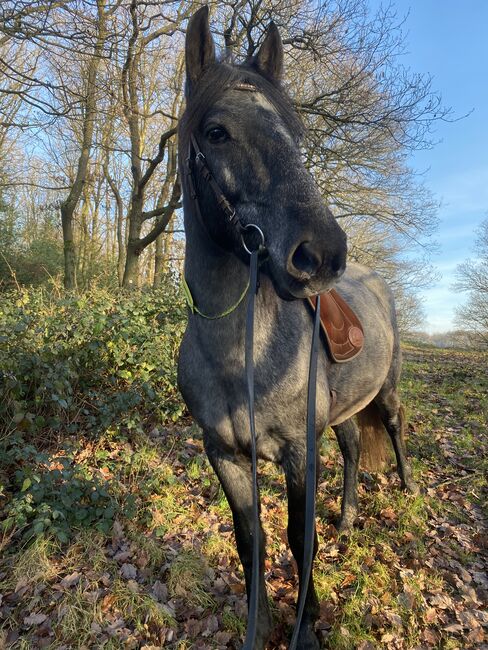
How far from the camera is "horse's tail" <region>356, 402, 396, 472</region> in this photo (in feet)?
14.4

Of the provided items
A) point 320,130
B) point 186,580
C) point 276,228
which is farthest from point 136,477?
point 320,130

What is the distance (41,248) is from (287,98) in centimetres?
1525

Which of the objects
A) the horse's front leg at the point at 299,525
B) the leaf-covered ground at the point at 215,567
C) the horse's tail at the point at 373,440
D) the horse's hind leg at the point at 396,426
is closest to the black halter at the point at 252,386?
the horse's front leg at the point at 299,525

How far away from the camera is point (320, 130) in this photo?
36.2 ft

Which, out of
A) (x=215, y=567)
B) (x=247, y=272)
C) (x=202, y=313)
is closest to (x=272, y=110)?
(x=247, y=272)

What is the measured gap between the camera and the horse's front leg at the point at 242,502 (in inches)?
90.5

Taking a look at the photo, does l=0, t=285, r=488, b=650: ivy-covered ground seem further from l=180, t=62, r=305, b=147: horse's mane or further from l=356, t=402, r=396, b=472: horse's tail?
l=180, t=62, r=305, b=147: horse's mane

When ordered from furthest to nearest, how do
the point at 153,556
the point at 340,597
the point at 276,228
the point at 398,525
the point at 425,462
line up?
the point at 425,462 → the point at 398,525 → the point at 153,556 → the point at 340,597 → the point at 276,228

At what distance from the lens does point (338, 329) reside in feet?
8.90

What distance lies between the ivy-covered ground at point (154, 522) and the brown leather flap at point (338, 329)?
169cm

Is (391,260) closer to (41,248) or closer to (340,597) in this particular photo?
(41,248)

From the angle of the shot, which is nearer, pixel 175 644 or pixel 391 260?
pixel 175 644

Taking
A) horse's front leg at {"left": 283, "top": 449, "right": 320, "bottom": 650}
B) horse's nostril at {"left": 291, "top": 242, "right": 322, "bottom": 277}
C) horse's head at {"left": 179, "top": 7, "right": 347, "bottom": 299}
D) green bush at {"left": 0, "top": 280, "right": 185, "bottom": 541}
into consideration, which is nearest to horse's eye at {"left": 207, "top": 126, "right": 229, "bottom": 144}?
horse's head at {"left": 179, "top": 7, "right": 347, "bottom": 299}

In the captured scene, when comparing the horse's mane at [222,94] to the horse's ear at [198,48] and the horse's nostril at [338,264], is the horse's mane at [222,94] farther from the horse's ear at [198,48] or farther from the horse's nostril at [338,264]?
the horse's nostril at [338,264]
